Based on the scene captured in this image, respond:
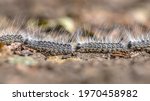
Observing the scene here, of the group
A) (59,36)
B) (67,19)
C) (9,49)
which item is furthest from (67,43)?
(67,19)

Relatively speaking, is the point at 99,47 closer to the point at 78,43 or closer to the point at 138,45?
the point at 78,43

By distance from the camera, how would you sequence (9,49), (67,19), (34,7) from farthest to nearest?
(34,7), (67,19), (9,49)

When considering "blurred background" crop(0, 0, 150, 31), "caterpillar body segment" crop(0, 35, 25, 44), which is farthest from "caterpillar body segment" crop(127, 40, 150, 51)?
"blurred background" crop(0, 0, 150, 31)

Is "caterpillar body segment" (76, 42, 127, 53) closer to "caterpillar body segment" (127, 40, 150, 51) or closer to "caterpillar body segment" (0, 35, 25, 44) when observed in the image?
"caterpillar body segment" (127, 40, 150, 51)

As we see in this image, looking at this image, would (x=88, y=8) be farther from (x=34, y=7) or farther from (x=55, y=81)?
(x=55, y=81)

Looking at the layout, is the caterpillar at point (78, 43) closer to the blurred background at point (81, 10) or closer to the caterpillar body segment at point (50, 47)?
the caterpillar body segment at point (50, 47)

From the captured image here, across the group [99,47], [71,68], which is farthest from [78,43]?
[71,68]
